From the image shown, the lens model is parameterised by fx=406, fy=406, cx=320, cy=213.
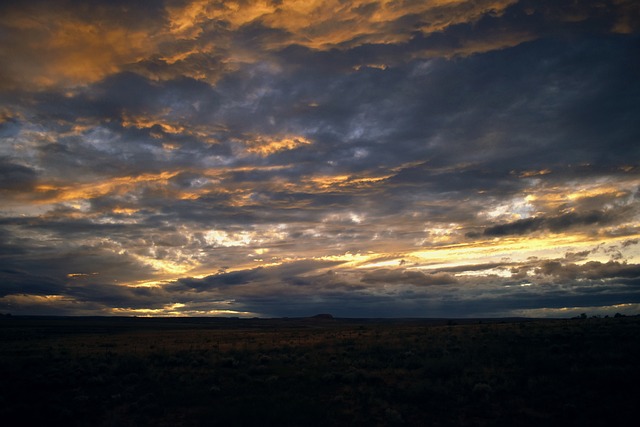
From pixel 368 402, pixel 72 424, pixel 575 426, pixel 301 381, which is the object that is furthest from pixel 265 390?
pixel 575 426

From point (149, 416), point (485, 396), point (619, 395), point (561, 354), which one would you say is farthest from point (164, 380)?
point (561, 354)

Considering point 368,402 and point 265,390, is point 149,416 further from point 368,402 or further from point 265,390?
point 368,402

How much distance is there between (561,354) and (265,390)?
16696mm

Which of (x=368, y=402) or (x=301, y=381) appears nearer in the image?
(x=368, y=402)

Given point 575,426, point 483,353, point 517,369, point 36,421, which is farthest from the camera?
point 483,353

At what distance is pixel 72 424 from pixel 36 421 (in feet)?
4.25

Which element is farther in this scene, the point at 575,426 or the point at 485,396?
the point at 485,396

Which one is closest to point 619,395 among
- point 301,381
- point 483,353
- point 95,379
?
point 483,353

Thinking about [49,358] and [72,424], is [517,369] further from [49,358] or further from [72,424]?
[49,358]

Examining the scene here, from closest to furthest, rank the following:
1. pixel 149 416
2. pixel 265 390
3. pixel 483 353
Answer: pixel 149 416
pixel 265 390
pixel 483 353

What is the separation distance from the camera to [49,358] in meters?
28.8

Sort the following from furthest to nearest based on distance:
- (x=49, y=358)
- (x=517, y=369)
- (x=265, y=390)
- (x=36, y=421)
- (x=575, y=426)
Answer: (x=49, y=358)
(x=517, y=369)
(x=265, y=390)
(x=36, y=421)
(x=575, y=426)

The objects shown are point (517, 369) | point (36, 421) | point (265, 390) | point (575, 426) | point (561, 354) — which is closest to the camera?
point (575, 426)

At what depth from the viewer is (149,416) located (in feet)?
51.4
